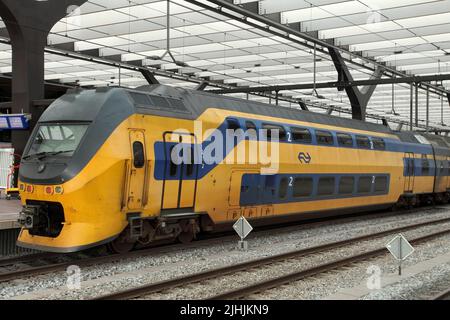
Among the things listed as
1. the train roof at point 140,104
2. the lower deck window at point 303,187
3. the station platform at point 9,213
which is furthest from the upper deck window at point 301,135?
the station platform at point 9,213

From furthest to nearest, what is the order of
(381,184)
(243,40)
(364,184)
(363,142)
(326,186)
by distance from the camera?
(243,40)
(381,184)
(363,142)
(364,184)
(326,186)

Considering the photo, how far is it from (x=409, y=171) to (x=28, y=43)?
16.4 metres

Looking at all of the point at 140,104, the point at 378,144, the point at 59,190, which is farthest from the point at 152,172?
the point at 378,144

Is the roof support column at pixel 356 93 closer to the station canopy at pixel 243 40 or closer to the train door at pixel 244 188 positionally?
the station canopy at pixel 243 40

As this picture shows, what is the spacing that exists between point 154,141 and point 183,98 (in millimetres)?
1720

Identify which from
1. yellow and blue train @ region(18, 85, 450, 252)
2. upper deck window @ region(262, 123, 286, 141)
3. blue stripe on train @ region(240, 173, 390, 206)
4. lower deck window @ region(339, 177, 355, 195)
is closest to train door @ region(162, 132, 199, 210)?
yellow and blue train @ region(18, 85, 450, 252)

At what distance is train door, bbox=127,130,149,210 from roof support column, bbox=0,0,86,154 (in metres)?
5.65

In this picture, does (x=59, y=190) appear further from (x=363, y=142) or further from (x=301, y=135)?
(x=363, y=142)

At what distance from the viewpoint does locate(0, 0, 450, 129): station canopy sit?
18.8 m

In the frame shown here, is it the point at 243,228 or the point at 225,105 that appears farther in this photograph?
the point at 225,105

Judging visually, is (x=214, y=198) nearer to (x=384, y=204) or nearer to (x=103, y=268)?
(x=103, y=268)

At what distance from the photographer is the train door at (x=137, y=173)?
10211 mm

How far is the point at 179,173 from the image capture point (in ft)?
36.8
